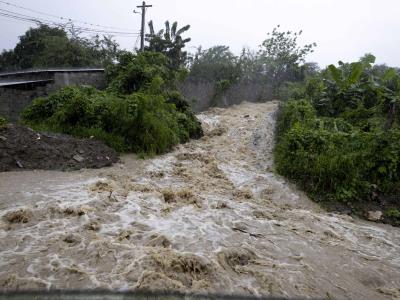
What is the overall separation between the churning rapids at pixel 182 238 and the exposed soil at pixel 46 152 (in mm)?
347

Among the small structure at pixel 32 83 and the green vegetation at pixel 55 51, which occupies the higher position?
the green vegetation at pixel 55 51

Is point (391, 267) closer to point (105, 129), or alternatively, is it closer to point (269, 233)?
point (269, 233)

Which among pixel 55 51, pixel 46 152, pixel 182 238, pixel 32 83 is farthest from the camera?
pixel 55 51

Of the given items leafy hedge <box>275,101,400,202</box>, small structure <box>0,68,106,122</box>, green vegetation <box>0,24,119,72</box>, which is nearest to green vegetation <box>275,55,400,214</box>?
leafy hedge <box>275,101,400,202</box>

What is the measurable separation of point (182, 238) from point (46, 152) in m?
4.41

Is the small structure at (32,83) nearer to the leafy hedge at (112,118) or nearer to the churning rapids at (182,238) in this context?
the leafy hedge at (112,118)

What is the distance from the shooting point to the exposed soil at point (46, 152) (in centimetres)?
674

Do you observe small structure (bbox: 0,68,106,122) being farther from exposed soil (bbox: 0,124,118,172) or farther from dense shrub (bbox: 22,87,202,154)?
exposed soil (bbox: 0,124,118,172)

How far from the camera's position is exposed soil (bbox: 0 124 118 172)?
6739 mm

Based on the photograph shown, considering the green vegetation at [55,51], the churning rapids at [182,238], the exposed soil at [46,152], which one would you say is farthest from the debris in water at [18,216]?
the green vegetation at [55,51]

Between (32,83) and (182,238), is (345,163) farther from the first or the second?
(32,83)

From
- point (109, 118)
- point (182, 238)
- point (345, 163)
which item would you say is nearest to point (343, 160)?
point (345, 163)

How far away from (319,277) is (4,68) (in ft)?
76.5

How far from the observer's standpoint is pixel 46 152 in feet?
23.6
